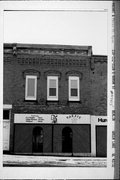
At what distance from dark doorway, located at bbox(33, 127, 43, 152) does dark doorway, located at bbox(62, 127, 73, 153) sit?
0.19 meters

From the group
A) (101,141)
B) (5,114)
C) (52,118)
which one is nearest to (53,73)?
(52,118)

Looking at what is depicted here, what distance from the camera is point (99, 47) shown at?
9.02 ft

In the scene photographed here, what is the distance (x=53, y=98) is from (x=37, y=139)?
0.39 m

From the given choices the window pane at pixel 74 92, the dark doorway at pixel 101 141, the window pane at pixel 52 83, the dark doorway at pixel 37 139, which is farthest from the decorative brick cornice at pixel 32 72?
the dark doorway at pixel 101 141

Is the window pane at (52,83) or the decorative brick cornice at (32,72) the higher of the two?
the decorative brick cornice at (32,72)

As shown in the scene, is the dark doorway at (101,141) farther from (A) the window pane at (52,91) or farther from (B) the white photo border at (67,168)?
(A) the window pane at (52,91)

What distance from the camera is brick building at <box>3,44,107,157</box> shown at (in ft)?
8.97

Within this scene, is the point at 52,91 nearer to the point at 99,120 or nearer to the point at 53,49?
the point at 53,49

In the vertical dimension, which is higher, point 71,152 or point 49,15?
point 49,15

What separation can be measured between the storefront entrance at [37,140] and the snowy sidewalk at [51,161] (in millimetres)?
84

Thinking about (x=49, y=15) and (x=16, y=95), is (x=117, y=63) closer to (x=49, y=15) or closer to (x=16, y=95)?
(x=49, y=15)

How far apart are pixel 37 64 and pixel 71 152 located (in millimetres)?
822

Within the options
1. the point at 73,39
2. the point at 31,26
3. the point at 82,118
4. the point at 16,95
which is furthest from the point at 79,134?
the point at 31,26

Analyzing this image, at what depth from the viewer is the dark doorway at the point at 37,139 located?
2.75 m
